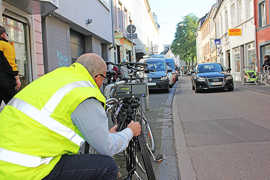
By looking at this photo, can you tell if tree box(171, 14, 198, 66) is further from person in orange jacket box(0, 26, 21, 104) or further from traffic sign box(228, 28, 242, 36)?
person in orange jacket box(0, 26, 21, 104)

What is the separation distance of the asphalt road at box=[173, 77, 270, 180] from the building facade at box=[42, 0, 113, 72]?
4522 millimetres

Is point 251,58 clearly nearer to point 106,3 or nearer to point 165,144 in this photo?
point 106,3

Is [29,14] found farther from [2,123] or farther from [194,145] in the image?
[2,123]

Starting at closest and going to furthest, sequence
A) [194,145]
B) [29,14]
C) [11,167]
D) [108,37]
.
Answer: [11,167], [194,145], [29,14], [108,37]

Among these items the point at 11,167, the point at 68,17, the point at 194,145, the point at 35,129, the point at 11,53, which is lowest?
the point at 194,145

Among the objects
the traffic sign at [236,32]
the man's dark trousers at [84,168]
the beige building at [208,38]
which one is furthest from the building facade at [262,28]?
the man's dark trousers at [84,168]

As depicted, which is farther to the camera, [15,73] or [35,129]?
[15,73]

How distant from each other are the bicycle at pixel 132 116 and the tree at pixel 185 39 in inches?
2649

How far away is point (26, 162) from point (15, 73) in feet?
10.2

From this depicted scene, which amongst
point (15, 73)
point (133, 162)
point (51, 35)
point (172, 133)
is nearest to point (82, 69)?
point (133, 162)

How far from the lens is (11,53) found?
15.0 feet

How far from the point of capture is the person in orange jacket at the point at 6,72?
427 cm

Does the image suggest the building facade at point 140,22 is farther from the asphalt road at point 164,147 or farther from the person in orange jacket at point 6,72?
the person in orange jacket at point 6,72

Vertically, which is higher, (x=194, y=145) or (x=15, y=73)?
(x=15, y=73)
